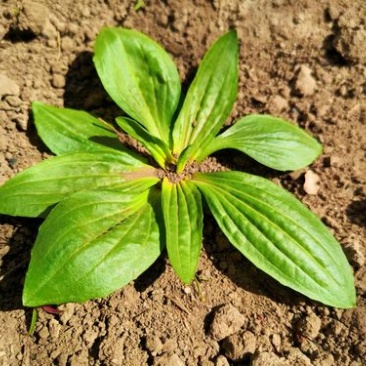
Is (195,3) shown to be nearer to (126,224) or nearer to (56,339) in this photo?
(126,224)

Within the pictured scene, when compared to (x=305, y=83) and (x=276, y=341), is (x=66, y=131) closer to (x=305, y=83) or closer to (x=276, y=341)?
(x=305, y=83)

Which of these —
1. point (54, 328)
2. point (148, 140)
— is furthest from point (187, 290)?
point (148, 140)

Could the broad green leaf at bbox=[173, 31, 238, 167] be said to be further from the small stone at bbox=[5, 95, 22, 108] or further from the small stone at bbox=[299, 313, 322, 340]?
the small stone at bbox=[299, 313, 322, 340]

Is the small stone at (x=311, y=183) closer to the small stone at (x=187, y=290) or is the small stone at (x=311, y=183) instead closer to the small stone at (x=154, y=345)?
the small stone at (x=187, y=290)

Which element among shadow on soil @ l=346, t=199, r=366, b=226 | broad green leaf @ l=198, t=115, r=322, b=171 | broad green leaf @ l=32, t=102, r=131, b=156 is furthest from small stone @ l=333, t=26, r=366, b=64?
broad green leaf @ l=32, t=102, r=131, b=156

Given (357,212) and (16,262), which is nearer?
(16,262)

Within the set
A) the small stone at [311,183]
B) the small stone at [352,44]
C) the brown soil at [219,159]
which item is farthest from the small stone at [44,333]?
the small stone at [352,44]

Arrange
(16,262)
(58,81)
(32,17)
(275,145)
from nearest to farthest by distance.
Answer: (16,262), (275,145), (32,17), (58,81)

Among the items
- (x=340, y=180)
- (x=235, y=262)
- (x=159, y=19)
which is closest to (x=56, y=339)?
(x=235, y=262)
